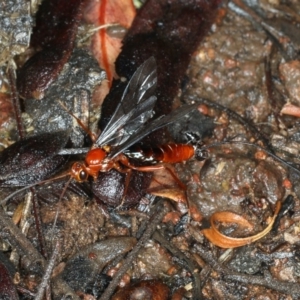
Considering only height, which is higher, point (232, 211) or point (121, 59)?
point (121, 59)

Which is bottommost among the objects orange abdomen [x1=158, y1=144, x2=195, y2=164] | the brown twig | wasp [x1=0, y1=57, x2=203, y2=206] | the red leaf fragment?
the brown twig

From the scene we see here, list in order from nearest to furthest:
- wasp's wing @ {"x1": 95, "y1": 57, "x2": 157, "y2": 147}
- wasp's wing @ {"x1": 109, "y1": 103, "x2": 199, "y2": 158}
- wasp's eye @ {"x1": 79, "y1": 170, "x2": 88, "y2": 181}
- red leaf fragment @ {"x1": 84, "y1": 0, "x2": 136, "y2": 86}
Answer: wasp's wing @ {"x1": 109, "y1": 103, "x2": 199, "y2": 158} < wasp's eye @ {"x1": 79, "y1": 170, "x2": 88, "y2": 181} < wasp's wing @ {"x1": 95, "y1": 57, "x2": 157, "y2": 147} < red leaf fragment @ {"x1": 84, "y1": 0, "x2": 136, "y2": 86}

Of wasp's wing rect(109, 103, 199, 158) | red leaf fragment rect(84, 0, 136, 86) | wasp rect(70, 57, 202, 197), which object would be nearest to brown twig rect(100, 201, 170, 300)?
wasp rect(70, 57, 202, 197)

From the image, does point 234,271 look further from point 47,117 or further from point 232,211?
point 47,117

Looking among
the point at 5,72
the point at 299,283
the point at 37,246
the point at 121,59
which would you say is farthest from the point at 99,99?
the point at 299,283

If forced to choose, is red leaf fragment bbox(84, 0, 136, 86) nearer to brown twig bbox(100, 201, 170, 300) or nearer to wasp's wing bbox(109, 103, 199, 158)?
wasp's wing bbox(109, 103, 199, 158)

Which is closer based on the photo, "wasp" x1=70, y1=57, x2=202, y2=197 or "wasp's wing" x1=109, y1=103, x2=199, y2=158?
"wasp's wing" x1=109, y1=103, x2=199, y2=158

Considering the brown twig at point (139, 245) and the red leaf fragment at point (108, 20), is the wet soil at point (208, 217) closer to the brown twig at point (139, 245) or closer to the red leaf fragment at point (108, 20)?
the brown twig at point (139, 245)

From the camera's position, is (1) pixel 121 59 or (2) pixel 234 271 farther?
(1) pixel 121 59

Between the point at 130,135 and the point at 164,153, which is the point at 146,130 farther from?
the point at 164,153
